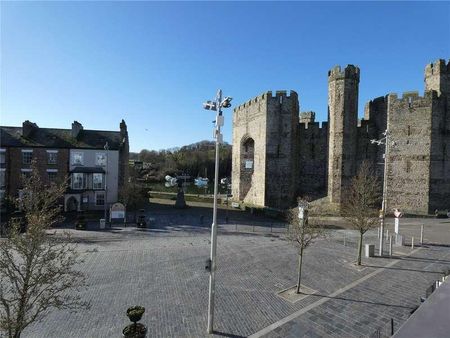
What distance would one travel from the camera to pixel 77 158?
34906mm

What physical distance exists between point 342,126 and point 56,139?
105ft

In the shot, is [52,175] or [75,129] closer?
[52,175]

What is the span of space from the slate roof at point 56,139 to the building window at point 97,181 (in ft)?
11.0

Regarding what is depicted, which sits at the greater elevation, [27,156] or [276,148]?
[276,148]

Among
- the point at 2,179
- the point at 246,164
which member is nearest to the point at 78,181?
the point at 2,179

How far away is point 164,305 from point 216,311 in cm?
191

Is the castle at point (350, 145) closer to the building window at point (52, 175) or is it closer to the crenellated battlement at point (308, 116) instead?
the crenellated battlement at point (308, 116)

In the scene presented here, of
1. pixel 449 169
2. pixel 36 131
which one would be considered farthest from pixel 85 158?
pixel 449 169

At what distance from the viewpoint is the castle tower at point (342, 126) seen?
33500 millimetres

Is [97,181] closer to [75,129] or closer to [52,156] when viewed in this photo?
[52,156]

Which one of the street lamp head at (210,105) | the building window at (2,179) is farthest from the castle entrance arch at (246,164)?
the street lamp head at (210,105)

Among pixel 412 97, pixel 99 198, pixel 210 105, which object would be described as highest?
pixel 412 97

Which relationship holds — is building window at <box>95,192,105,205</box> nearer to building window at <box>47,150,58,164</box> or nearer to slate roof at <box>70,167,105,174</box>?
slate roof at <box>70,167,105,174</box>

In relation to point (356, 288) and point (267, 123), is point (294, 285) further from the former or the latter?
point (267, 123)
